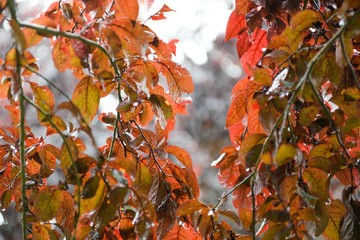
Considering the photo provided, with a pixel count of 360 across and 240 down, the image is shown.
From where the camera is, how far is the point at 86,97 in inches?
28.4

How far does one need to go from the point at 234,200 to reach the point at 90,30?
0.34 metres

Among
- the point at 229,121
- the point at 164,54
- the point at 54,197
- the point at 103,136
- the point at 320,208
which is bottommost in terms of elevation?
the point at 320,208

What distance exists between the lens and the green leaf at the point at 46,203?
722 millimetres

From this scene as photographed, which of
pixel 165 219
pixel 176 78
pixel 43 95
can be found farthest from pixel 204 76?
pixel 43 95

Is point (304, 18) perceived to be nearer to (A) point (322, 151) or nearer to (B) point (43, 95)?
(A) point (322, 151)

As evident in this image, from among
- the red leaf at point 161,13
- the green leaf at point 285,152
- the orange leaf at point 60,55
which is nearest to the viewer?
the green leaf at point 285,152

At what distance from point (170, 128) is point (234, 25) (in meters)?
0.21

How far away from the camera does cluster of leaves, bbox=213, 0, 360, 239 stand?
24.1 inches

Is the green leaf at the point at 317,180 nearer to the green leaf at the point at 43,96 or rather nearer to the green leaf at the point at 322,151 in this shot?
the green leaf at the point at 322,151

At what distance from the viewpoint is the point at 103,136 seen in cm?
504

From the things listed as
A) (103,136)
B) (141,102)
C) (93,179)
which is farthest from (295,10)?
(103,136)

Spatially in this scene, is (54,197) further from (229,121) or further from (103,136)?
(103,136)

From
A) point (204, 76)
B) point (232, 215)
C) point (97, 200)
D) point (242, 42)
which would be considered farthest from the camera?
point (204, 76)

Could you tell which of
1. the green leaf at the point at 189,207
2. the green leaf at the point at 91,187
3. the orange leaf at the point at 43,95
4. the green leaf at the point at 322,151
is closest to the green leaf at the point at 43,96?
the orange leaf at the point at 43,95
